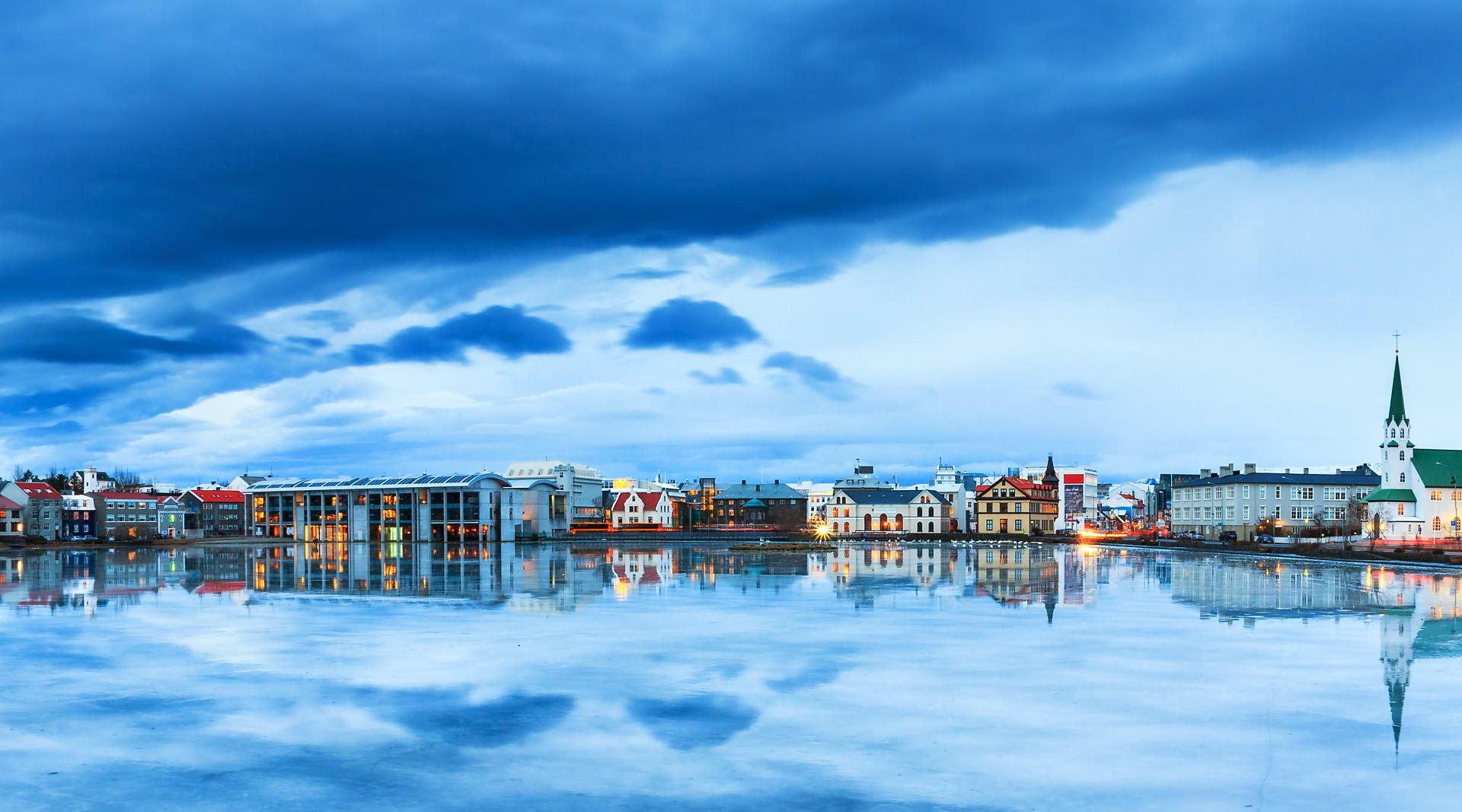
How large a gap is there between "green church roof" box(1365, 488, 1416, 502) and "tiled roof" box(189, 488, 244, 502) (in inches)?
5664

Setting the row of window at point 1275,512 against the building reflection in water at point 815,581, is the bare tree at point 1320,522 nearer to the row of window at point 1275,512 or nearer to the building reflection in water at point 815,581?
the row of window at point 1275,512

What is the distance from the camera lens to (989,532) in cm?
13362

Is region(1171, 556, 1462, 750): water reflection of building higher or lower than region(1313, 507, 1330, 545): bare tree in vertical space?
higher

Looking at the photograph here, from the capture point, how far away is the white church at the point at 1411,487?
307 ft

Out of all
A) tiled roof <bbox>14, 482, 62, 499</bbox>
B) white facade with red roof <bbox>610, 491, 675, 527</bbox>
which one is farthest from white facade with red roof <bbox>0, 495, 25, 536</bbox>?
white facade with red roof <bbox>610, 491, 675, 527</bbox>

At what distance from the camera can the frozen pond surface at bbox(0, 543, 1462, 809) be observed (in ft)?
40.9

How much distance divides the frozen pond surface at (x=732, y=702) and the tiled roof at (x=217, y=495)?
13549cm

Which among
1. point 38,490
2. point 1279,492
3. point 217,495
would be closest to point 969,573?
point 1279,492

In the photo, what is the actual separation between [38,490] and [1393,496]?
5871 inches

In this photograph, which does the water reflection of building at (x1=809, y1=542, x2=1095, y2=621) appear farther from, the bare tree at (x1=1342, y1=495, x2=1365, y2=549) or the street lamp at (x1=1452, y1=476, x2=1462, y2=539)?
the street lamp at (x1=1452, y1=476, x2=1462, y2=539)

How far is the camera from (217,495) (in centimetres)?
16275

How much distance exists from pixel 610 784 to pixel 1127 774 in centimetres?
593

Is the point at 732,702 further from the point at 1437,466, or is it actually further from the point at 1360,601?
the point at 1437,466

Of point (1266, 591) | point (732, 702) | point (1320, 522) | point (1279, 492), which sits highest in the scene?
point (732, 702)
